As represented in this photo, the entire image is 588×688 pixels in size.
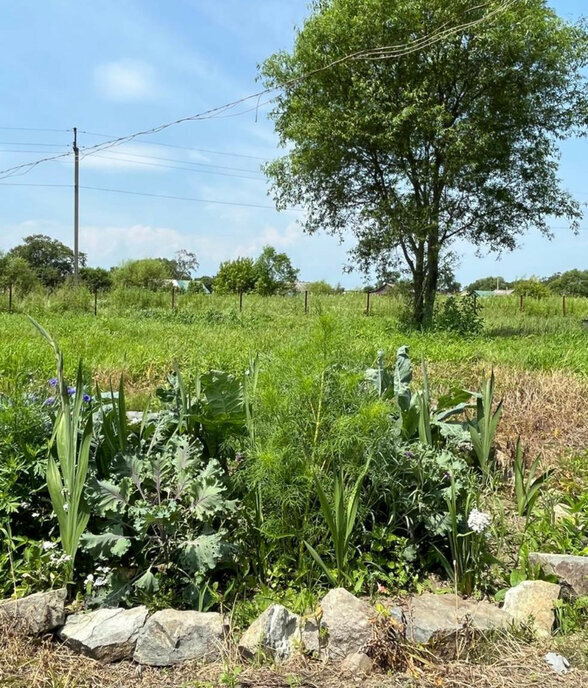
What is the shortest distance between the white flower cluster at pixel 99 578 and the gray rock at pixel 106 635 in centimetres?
14

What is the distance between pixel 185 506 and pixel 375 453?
0.78 m

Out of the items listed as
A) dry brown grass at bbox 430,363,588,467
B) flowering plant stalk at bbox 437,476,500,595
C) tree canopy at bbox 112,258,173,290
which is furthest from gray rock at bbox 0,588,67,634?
tree canopy at bbox 112,258,173,290

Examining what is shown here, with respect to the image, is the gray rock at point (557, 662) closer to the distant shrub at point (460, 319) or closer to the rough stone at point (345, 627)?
the rough stone at point (345, 627)

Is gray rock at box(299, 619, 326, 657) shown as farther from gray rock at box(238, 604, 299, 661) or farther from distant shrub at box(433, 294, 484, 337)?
distant shrub at box(433, 294, 484, 337)

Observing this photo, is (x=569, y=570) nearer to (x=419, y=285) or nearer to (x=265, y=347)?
(x=265, y=347)

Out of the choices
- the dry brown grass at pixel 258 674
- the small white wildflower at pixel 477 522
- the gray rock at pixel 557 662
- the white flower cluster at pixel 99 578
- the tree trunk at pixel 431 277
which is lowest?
the dry brown grass at pixel 258 674

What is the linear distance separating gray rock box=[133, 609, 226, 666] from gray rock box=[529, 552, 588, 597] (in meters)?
1.25

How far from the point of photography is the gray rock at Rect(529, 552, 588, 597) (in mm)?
2193

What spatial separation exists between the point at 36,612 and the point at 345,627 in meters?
1.01

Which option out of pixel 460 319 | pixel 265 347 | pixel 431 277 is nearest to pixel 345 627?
pixel 265 347

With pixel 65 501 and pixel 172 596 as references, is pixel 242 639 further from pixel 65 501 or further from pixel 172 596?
pixel 65 501

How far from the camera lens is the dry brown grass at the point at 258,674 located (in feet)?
5.69

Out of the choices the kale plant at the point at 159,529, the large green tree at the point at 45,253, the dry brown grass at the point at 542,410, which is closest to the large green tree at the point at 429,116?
the dry brown grass at the point at 542,410

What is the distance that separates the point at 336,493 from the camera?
2.01 meters
